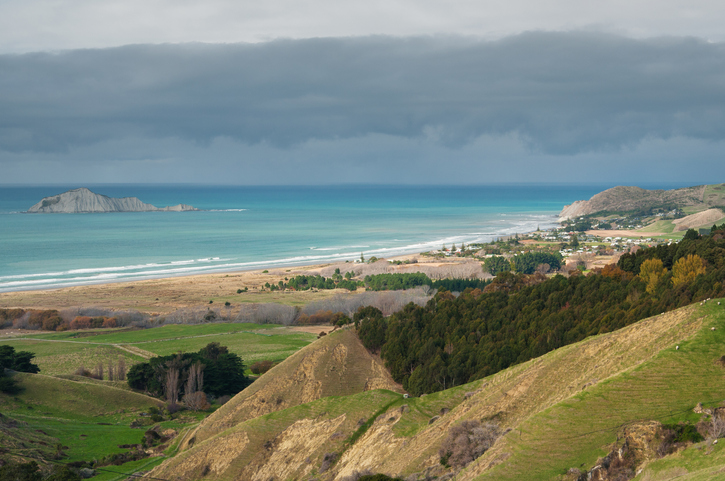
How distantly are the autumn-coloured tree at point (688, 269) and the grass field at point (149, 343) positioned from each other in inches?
1531

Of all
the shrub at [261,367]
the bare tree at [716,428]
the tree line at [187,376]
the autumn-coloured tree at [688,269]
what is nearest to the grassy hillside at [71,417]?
the tree line at [187,376]

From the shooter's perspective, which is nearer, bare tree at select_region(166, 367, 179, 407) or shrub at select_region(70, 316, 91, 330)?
bare tree at select_region(166, 367, 179, 407)

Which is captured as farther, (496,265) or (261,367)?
(496,265)

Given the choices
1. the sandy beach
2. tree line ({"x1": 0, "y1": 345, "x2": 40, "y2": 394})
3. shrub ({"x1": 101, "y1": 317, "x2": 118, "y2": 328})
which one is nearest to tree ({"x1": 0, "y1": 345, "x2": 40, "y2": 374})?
tree line ({"x1": 0, "y1": 345, "x2": 40, "y2": 394})

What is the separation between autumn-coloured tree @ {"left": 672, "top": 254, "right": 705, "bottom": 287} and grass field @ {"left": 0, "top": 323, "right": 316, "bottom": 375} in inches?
1531

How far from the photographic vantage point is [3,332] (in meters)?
75.4

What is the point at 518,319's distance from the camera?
48.5 meters

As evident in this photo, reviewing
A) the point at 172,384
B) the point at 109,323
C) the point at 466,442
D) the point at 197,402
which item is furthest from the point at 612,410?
the point at 109,323

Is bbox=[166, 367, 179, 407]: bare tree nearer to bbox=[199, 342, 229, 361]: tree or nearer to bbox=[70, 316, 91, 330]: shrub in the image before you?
bbox=[199, 342, 229, 361]: tree

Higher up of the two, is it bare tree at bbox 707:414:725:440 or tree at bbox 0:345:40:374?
bare tree at bbox 707:414:725:440

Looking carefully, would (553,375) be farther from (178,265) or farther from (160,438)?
(178,265)

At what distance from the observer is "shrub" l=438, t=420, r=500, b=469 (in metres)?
21.7

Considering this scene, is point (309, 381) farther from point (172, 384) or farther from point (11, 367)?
point (11, 367)

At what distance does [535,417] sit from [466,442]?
3.01 m
